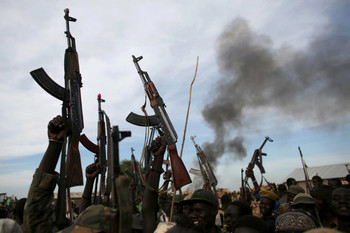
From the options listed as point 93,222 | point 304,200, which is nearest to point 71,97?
point 93,222

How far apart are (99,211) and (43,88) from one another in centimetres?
244

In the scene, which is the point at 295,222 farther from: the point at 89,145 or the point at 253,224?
the point at 89,145

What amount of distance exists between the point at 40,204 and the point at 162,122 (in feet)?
10.4

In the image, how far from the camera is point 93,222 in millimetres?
2131

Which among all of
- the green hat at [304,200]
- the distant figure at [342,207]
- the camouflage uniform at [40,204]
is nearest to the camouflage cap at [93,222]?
the camouflage uniform at [40,204]

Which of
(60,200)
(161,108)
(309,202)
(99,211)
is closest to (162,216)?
(161,108)

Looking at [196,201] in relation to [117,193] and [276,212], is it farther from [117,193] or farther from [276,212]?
[276,212]

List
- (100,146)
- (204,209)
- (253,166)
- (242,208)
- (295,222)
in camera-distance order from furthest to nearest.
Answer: (253,166)
(100,146)
(242,208)
(204,209)
(295,222)

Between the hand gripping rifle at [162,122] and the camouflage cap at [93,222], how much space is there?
2018 mm

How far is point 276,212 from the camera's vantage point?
5008mm

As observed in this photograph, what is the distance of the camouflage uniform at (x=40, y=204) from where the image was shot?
2.30 meters

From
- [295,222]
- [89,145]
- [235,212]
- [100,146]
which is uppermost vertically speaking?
[89,145]

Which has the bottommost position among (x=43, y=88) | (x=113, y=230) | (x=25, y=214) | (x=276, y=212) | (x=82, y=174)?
(x=276, y=212)

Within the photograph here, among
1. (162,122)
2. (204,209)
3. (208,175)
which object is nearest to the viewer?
(204,209)
